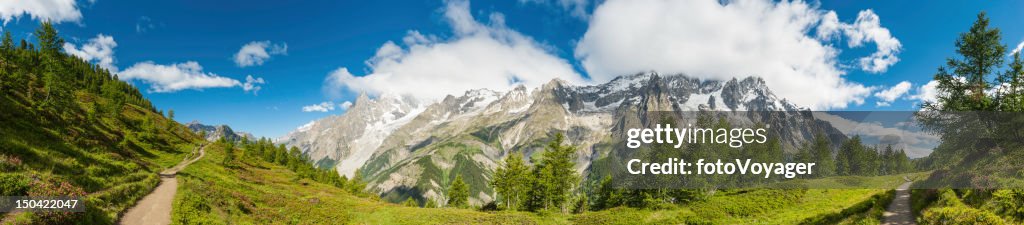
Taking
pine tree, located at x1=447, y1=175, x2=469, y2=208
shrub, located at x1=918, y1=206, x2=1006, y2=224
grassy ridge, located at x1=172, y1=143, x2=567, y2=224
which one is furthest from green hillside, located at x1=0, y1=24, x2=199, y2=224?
pine tree, located at x1=447, y1=175, x2=469, y2=208

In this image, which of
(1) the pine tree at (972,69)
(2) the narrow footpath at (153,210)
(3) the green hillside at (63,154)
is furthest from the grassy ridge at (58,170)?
(1) the pine tree at (972,69)

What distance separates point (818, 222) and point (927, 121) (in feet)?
40.5

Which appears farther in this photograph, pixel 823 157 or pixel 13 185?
pixel 823 157

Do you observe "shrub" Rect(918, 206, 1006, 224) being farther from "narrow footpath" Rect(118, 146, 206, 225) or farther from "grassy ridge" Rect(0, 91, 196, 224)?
"narrow footpath" Rect(118, 146, 206, 225)

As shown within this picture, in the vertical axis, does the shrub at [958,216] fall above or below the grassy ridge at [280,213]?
above

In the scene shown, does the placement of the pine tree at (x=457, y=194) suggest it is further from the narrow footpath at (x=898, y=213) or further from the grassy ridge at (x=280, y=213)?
the narrow footpath at (x=898, y=213)

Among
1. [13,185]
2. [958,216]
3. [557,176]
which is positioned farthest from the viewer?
[557,176]

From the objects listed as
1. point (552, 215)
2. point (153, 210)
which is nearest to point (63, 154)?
point (153, 210)

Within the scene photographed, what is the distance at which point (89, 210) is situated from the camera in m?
19.9

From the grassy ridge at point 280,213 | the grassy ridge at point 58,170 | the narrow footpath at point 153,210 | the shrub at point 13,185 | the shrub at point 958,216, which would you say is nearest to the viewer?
the shrub at point 958,216

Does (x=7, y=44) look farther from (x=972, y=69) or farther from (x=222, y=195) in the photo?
(x=972, y=69)

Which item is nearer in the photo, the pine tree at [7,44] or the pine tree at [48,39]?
the pine tree at [48,39]

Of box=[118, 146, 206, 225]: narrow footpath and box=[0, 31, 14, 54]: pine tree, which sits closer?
box=[118, 146, 206, 225]: narrow footpath

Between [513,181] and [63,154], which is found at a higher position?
[63,154]
